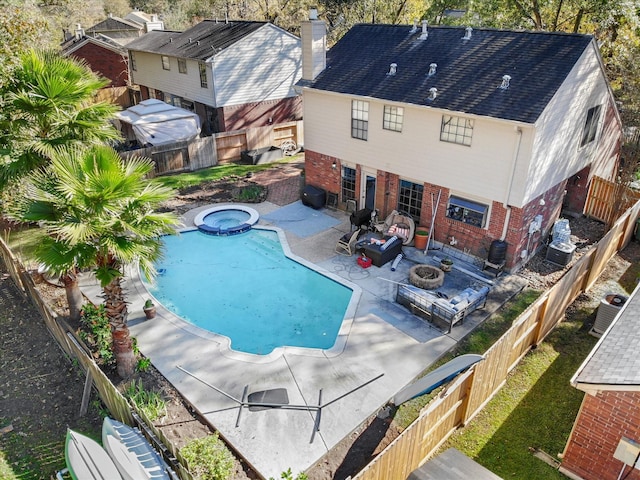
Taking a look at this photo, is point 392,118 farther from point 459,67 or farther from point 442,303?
point 442,303

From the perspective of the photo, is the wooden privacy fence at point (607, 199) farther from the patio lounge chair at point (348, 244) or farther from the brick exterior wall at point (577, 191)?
the patio lounge chair at point (348, 244)

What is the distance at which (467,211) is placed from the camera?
53.9 ft

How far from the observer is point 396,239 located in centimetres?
1677

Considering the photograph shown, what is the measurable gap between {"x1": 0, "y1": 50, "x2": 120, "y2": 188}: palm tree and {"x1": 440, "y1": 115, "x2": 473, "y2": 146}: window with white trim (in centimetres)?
1063

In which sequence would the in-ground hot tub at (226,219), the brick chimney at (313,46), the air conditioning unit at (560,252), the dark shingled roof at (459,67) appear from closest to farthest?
the dark shingled roof at (459,67) → the air conditioning unit at (560,252) → the brick chimney at (313,46) → the in-ground hot tub at (226,219)

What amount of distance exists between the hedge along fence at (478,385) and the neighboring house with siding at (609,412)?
197 cm

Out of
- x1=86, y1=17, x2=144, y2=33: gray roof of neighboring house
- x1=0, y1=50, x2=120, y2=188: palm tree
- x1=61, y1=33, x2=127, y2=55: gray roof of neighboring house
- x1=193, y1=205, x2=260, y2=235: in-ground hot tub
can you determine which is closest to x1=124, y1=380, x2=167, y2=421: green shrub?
x1=0, y1=50, x2=120, y2=188: palm tree

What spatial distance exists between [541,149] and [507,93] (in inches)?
82.6

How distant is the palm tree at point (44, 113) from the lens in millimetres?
11109

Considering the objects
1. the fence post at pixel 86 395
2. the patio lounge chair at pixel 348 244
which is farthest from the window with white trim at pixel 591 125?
the fence post at pixel 86 395

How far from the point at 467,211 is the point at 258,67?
18.2m

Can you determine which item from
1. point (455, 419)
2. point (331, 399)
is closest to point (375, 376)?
point (331, 399)

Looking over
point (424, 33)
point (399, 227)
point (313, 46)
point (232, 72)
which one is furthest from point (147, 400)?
point (232, 72)

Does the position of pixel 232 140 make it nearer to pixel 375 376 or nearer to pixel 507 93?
pixel 507 93
